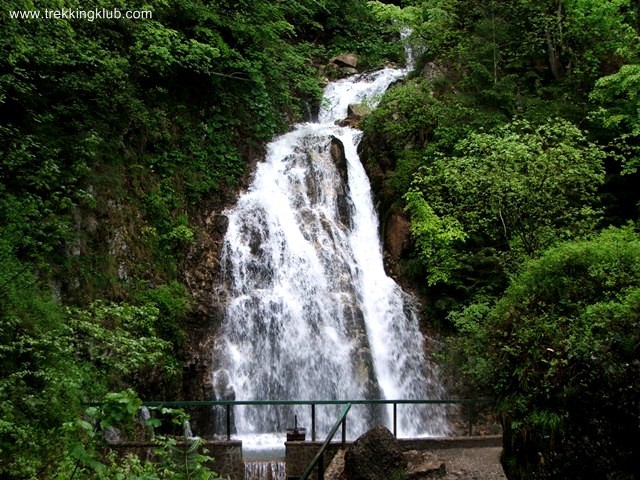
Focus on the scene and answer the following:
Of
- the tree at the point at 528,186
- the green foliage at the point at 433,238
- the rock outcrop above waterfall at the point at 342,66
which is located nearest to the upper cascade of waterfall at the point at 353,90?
the rock outcrop above waterfall at the point at 342,66

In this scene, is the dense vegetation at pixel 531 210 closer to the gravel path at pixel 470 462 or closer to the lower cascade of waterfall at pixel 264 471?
the gravel path at pixel 470 462

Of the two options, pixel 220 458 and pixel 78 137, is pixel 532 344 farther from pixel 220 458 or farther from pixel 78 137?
Answer: pixel 78 137

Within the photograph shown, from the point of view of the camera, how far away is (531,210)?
954 centimetres

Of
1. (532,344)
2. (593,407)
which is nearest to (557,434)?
(593,407)

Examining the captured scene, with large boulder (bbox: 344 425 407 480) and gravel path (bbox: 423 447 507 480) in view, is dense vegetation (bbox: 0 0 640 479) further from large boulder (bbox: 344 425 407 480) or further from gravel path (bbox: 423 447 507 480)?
large boulder (bbox: 344 425 407 480)

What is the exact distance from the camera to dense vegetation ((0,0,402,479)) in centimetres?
607

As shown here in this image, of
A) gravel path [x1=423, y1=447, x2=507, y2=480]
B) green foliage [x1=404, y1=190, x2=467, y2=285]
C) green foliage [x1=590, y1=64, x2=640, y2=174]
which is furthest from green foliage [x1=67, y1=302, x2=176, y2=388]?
green foliage [x1=590, y1=64, x2=640, y2=174]

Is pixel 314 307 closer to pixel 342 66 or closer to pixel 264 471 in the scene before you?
pixel 264 471

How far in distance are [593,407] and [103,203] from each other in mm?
10195

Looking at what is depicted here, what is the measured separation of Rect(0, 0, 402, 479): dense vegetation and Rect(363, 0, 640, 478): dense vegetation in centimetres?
399

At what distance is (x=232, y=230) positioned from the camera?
14.3 m

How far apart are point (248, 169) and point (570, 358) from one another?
12968 mm

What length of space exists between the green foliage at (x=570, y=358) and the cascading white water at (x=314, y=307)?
537cm

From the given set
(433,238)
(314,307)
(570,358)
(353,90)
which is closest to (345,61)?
(353,90)
